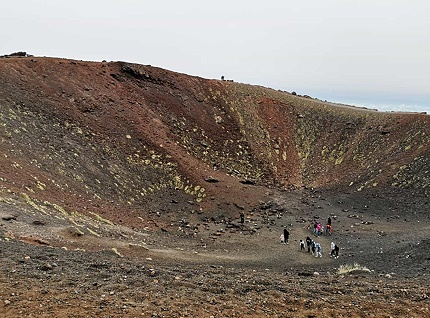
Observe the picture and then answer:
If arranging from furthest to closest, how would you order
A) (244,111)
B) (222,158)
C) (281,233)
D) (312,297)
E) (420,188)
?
(244,111)
(222,158)
(420,188)
(281,233)
(312,297)

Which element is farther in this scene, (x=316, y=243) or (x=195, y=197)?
(x=195, y=197)

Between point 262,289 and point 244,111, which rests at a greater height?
point 244,111

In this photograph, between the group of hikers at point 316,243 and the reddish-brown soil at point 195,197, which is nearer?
the reddish-brown soil at point 195,197

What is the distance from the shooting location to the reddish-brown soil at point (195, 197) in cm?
1166

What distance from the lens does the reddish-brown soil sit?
11.7 meters

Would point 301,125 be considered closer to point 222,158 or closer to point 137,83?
point 222,158

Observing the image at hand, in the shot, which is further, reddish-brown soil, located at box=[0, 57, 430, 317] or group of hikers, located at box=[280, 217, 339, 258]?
group of hikers, located at box=[280, 217, 339, 258]

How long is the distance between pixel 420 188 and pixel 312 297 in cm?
2970

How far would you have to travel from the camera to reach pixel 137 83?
50.4 m

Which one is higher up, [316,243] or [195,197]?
[195,197]

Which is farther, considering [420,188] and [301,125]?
[301,125]

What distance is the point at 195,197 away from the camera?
36.2 metres

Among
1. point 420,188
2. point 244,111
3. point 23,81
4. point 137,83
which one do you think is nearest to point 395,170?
point 420,188

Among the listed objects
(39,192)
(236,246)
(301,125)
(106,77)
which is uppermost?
(106,77)
